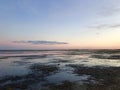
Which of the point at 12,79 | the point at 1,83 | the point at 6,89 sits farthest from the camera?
the point at 12,79

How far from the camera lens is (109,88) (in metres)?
14.8

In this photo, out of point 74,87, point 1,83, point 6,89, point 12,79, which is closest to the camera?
point 6,89

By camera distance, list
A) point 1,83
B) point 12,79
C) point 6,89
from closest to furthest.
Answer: point 6,89, point 1,83, point 12,79

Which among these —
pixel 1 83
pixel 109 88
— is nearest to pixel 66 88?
pixel 109 88

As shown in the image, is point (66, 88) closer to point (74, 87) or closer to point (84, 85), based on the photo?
point (74, 87)

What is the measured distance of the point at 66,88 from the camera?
15.0 m

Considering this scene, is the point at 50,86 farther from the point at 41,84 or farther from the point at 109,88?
the point at 109,88

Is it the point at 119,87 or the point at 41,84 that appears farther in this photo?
the point at 41,84

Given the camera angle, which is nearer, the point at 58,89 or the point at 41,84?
the point at 58,89

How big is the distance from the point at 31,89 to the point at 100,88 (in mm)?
6187

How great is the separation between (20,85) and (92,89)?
6688 millimetres

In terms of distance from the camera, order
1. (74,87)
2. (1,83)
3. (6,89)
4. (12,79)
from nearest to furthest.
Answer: (6,89)
(74,87)
(1,83)
(12,79)

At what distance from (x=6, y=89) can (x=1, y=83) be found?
2.46 m

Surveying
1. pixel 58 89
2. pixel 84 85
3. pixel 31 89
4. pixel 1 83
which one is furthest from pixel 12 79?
pixel 84 85
